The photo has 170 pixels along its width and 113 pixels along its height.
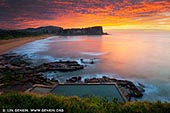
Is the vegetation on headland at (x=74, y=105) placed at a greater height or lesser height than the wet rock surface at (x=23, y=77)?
greater

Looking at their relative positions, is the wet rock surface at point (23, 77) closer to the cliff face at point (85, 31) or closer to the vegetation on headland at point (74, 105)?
the vegetation on headland at point (74, 105)

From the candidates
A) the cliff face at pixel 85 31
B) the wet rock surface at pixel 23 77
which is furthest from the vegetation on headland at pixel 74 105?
the cliff face at pixel 85 31

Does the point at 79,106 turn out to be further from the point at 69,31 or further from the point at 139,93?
the point at 69,31

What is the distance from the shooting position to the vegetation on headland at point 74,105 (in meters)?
7.28

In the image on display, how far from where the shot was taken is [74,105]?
744 cm

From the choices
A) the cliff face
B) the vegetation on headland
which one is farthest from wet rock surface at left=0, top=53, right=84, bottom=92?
the cliff face

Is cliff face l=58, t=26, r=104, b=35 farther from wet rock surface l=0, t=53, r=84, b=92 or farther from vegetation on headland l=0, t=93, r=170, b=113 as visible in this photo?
vegetation on headland l=0, t=93, r=170, b=113

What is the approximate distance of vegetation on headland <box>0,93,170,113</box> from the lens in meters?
7.28

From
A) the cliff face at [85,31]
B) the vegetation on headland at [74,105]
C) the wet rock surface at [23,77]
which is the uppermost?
the vegetation on headland at [74,105]

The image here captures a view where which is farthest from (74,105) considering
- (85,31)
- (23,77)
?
(85,31)

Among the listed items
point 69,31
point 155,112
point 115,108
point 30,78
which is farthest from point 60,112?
point 69,31

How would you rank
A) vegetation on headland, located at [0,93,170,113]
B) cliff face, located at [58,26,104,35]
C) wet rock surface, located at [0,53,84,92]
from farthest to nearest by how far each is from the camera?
cliff face, located at [58,26,104,35] < wet rock surface, located at [0,53,84,92] < vegetation on headland, located at [0,93,170,113]

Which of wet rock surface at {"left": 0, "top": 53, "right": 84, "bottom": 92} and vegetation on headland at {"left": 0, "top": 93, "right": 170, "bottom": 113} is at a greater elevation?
vegetation on headland at {"left": 0, "top": 93, "right": 170, "bottom": 113}

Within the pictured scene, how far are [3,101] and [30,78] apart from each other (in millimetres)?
17818
